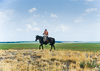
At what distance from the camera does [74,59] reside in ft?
37.2

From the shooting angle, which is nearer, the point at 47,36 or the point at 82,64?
the point at 82,64

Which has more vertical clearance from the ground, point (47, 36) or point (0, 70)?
point (47, 36)

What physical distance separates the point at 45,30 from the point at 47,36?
106cm

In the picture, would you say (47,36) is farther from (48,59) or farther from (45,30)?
(48,59)

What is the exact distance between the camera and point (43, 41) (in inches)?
750

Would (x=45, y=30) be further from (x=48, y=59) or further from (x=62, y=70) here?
(x=62, y=70)

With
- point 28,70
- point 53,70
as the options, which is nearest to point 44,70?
point 53,70

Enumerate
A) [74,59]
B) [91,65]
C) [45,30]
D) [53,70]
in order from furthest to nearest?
1. [45,30]
2. [74,59]
3. [91,65]
4. [53,70]

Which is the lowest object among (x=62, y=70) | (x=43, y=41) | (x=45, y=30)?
(x=62, y=70)

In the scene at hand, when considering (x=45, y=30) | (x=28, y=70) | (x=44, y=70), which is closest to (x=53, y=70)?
(x=44, y=70)

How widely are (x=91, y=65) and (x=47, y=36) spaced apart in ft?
32.9

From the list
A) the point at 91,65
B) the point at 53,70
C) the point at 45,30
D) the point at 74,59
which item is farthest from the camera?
the point at 45,30

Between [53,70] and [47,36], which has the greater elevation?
[47,36]

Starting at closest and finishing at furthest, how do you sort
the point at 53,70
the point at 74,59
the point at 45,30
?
the point at 53,70 < the point at 74,59 < the point at 45,30
